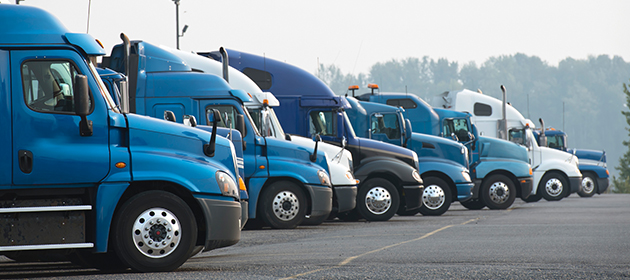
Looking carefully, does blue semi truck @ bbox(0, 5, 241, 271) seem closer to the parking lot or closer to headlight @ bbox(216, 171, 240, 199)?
headlight @ bbox(216, 171, 240, 199)

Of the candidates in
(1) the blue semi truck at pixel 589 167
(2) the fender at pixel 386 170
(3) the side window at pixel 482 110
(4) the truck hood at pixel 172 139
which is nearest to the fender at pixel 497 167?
(3) the side window at pixel 482 110

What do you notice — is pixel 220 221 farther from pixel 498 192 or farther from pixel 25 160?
pixel 498 192

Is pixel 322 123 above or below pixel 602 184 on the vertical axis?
above

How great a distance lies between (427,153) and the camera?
64.3 feet

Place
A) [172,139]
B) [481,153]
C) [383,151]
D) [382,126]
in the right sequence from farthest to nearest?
[481,153] < [382,126] < [383,151] < [172,139]

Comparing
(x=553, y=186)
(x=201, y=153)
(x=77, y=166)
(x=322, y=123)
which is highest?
(x=322, y=123)

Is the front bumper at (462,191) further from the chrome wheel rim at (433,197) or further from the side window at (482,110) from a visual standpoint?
the side window at (482,110)

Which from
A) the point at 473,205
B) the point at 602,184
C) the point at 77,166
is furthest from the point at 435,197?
the point at 602,184

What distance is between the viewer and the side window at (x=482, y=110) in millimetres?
26312

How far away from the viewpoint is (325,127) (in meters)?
16.8

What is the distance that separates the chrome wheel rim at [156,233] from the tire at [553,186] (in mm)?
19735

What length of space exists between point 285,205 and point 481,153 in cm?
917

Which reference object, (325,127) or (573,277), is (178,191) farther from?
(325,127)

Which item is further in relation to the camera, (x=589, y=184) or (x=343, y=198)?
(x=589, y=184)
